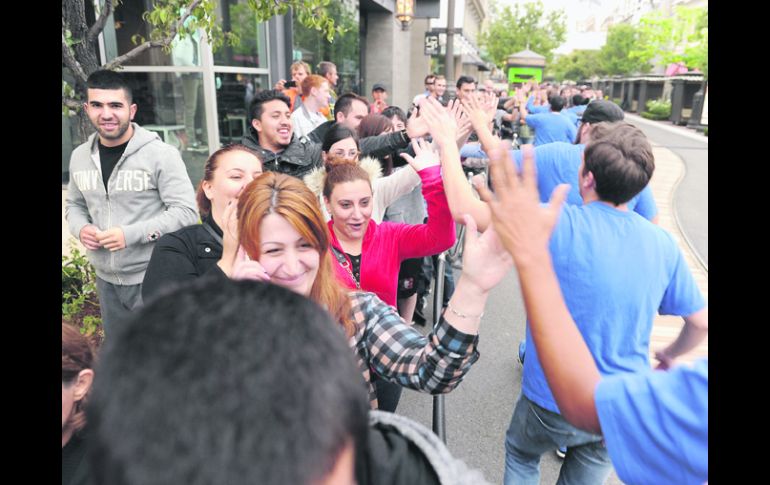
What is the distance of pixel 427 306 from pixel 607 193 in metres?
3.34

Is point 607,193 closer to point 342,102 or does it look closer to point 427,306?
point 427,306

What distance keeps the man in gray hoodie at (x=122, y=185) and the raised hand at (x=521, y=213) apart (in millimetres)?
2322

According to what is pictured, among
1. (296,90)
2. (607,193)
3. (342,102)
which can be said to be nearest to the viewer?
(607,193)

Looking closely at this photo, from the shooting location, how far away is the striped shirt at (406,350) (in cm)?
132

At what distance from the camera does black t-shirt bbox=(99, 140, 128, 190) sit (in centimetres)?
288

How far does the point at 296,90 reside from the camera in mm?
6711

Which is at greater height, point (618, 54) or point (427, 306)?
point (618, 54)

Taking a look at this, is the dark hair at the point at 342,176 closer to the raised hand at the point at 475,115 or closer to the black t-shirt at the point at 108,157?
the raised hand at the point at 475,115

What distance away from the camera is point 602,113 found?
3.94 m

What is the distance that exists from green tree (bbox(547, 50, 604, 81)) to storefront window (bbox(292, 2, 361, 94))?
191ft

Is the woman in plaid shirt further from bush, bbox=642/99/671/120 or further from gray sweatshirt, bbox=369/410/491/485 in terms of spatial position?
bush, bbox=642/99/671/120

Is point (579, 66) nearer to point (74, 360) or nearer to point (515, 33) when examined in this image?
point (515, 33)

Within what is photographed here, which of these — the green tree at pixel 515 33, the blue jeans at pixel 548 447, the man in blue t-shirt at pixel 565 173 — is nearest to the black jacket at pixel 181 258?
the blue jeans at pixel 548 447
